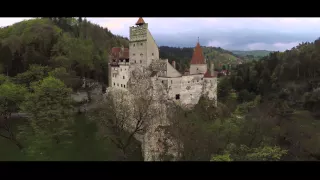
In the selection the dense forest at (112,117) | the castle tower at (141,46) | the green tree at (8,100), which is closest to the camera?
the dense forest at (112,117)

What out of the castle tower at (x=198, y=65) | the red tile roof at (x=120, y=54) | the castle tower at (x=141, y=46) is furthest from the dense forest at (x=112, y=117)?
the castle tower at (x=141, y=46)

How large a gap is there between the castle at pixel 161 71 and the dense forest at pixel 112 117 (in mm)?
1442

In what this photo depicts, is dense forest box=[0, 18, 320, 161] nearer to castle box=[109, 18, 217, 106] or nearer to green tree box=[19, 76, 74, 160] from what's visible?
green tree box=[19, 76, 74, 160]

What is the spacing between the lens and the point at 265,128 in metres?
17.9

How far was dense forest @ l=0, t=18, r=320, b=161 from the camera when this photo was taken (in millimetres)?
15750

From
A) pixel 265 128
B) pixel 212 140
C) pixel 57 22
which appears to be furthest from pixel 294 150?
pixel 57 22

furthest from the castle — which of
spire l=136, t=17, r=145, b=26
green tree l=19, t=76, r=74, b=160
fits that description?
green tree l=19, t=76, r=74, b=160

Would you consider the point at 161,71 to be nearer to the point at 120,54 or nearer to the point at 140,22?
the point at 140,22

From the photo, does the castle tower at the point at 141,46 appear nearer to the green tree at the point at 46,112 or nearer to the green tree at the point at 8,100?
the green tree at the point at 46,112

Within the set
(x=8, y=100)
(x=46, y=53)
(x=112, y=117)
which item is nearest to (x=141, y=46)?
(x=112, y=117)

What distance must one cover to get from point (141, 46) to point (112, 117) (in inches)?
368

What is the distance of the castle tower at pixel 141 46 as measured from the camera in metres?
24.5

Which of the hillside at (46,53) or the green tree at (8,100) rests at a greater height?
the hillside at (46,53)
